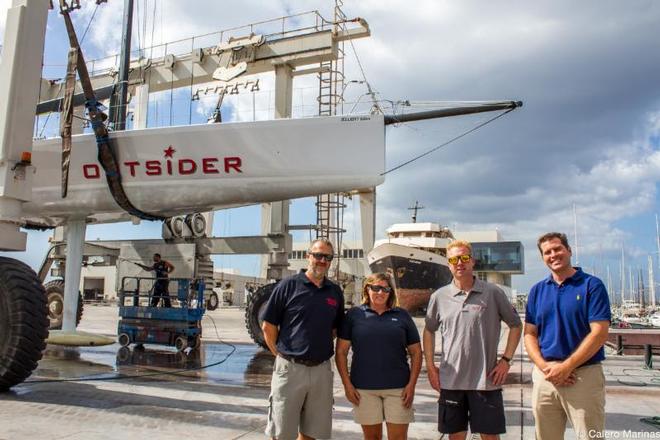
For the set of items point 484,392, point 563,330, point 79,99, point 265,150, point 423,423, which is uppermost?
point 79,99

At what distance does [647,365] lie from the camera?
784 cm

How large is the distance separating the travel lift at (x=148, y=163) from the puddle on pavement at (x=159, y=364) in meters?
0.96

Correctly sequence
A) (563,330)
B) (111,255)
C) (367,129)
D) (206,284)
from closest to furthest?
(563,330) → (367,129) → (206,284) → (111,255)

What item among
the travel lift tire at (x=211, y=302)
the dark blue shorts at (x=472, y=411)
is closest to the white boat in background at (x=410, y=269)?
the travel lift tire at (x=211, y=302)

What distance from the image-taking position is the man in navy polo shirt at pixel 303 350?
302cm

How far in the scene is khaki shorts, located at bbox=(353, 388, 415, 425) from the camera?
288 centimetres

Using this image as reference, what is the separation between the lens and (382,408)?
2.92 m

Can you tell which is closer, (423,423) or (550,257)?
(550,257)

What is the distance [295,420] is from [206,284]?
6.67m

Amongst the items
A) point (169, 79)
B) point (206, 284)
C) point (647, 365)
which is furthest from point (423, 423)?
point (169, 79)

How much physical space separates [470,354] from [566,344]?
0.48 meters

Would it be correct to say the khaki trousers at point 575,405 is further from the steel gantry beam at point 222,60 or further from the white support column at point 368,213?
the white support column at point 368,213

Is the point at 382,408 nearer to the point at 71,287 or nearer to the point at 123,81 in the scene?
the point at 71,287

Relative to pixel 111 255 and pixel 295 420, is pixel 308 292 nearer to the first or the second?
pixel 295 420
